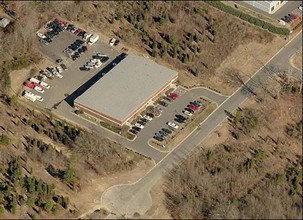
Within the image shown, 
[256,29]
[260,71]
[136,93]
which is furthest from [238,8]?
[136,93]

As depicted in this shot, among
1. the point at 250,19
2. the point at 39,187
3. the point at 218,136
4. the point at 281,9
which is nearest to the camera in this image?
the point at 39,187

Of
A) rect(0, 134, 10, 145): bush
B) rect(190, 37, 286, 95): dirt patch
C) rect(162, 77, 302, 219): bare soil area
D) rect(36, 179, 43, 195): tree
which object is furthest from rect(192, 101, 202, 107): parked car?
rect(0, 134, 10, 145): bush

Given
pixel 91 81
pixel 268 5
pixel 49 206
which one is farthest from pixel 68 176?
pixel 268 5

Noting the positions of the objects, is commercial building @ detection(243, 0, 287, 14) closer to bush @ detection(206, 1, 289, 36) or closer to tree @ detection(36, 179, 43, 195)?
bush @ detection(206, 1, 289, 36)

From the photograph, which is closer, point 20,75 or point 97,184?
point 97,184

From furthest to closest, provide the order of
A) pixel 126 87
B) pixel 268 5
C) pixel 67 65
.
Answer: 1. pixel 268 5
2. pixel 67 65
3. pixel 126 87

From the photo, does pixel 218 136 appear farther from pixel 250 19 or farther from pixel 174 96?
pixel 250 19

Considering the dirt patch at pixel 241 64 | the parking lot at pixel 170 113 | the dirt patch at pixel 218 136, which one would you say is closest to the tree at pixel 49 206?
the parking lot at pixel 170 113
